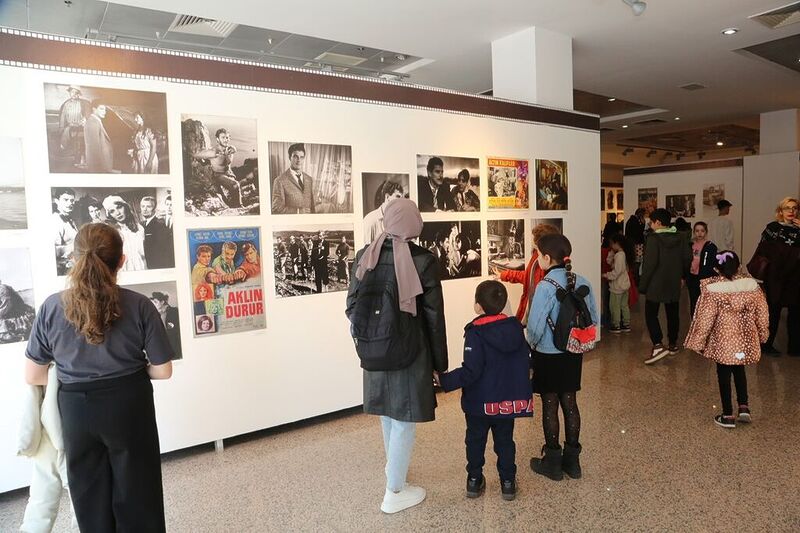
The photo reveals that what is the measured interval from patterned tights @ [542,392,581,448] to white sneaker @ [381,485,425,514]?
938 mm

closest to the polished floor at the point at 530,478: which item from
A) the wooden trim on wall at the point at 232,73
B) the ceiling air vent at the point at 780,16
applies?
the wooden trim on wall at the point at 232,73

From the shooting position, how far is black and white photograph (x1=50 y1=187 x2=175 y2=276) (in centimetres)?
355

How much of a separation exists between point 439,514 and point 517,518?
1.47ft

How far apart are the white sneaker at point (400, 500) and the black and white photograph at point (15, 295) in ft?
8.24

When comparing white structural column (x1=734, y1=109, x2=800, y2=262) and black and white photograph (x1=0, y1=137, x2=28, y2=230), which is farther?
white structural column (x1=734, y1=109, x2=800, y2=262)

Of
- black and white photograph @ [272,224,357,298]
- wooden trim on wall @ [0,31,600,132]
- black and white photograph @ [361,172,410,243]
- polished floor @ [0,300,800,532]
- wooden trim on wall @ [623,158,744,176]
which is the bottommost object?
polished floor @ [0,300,800,532]

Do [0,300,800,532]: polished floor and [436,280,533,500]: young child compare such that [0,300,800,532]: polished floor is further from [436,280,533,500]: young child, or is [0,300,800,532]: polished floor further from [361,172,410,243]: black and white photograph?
[361,172,410,243]: black and white photograph

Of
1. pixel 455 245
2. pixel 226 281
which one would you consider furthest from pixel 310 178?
pixel 455 245

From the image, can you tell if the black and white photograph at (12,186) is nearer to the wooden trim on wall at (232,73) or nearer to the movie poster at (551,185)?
the wooden trim on wall at (232,73)

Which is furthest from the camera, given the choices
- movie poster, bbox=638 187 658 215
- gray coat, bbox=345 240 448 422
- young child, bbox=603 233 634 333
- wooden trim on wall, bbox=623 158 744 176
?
movie poster, bbox=638 187 658 215

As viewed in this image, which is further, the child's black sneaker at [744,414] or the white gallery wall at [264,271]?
the child's black sneaker at [744,414]

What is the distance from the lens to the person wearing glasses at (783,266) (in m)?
6.25

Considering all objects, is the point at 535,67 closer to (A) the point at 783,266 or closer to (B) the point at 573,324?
(A) the point at 783,266

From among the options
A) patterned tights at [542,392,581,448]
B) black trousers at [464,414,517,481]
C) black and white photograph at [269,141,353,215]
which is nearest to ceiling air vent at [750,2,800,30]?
black and white photograph at [269,141,353,215]
